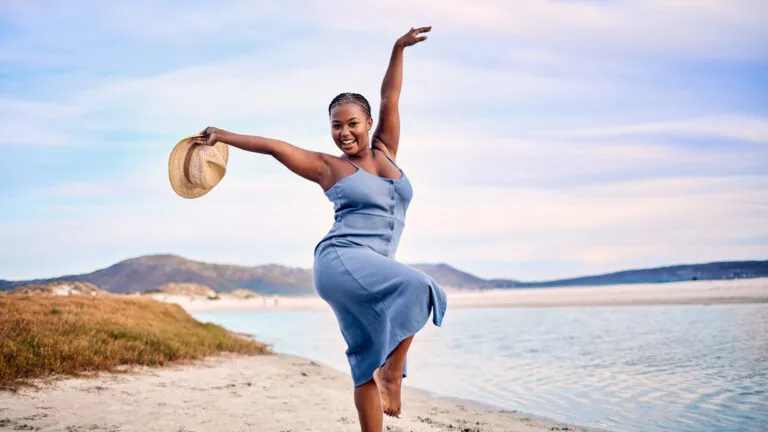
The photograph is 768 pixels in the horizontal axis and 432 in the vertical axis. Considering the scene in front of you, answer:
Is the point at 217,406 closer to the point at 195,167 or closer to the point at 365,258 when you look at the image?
the point at 195,167

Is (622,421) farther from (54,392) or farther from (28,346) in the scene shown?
(28,346)

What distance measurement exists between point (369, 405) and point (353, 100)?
1.76 metres

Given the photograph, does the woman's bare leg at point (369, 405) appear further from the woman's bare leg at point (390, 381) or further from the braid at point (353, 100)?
the braid at point (353, 100)

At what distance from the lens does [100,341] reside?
10234 millimetres

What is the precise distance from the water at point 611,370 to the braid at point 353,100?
201 inches

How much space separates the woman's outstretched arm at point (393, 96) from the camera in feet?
15.6

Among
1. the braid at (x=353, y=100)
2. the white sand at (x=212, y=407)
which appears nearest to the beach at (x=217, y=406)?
the white sand at (x=212, y=407)

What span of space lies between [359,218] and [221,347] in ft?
34.4

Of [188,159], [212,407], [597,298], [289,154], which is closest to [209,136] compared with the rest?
[188,159]

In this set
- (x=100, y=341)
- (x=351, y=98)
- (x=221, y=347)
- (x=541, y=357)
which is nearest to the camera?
(x=351, y=98)

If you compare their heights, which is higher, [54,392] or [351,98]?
[351,98]

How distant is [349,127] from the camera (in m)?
4.28

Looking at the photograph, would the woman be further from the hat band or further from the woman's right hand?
the hat band

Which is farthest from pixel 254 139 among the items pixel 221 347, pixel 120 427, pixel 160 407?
pixel 221 347
